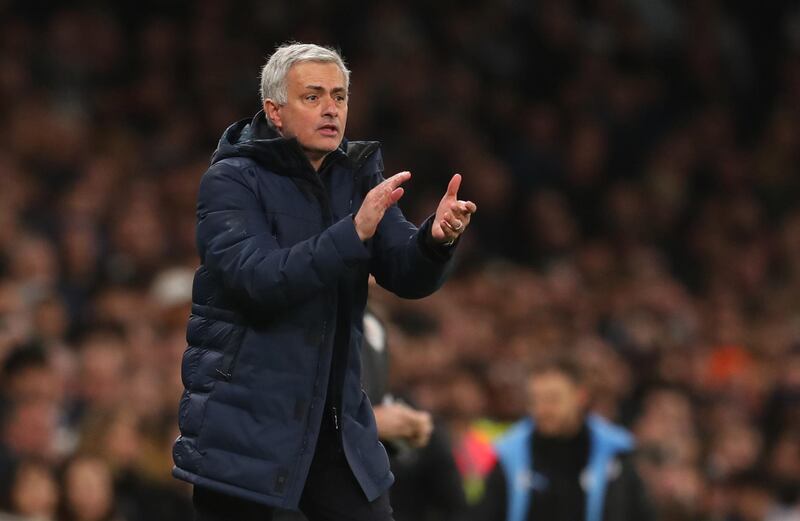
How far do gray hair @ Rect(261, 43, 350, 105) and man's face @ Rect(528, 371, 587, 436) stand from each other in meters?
3.10

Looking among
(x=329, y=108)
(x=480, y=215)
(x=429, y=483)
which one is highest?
(x=329, y=108)

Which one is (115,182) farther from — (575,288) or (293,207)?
(293,207)

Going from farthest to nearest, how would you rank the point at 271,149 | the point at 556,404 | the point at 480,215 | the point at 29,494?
the point at 480,215 < the point at 556,404 < the point at 29,494 < the point at 271,149

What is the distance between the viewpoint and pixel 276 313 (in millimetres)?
4031

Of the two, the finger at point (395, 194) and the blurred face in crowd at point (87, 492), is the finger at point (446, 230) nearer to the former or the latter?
the finger at point (395, 194)

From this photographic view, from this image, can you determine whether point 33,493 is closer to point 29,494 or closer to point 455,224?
point 29,494

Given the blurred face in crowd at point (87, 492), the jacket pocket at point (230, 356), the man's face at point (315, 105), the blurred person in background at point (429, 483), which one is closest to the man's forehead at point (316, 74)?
the man's face at point (315, 105)

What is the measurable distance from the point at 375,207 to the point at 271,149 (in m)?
0.30

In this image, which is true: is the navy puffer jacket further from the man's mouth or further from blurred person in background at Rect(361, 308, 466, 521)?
blurred person in background at Rect(361, 308, 466, 521)

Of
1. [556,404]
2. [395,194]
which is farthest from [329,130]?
[556,404]

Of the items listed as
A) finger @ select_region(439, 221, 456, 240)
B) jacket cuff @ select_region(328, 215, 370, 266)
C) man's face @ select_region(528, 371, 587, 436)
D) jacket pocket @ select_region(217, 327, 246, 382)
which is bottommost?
man's face @ select_region(528, 371, 587, 436)

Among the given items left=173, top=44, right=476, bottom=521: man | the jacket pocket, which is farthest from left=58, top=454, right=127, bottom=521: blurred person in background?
the jacket pocket

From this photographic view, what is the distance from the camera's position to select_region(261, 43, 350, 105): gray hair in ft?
13.6

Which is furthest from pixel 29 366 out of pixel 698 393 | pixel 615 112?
pixel 615 112
